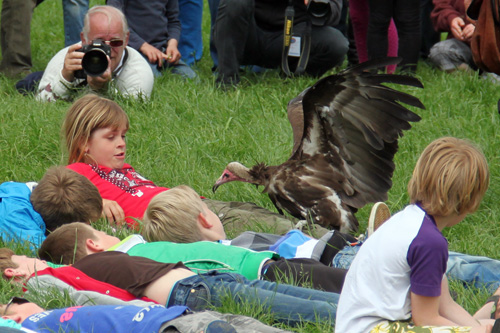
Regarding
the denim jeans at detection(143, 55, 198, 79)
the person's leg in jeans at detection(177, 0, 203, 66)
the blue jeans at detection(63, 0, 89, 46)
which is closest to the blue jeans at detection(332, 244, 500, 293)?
the denim jeans at detection(143, 55, 198, 79)

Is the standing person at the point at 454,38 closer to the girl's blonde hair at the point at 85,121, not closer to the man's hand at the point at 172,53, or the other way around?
the man's hand at the point at 172,53

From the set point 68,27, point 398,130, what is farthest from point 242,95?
point 398,130

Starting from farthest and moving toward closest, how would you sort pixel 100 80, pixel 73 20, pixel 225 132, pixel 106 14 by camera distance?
pixel 73 20, pixel 106 14, pixel 100 80, pixel 225 132

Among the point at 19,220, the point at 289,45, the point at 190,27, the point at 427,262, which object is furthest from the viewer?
the point at 190,27

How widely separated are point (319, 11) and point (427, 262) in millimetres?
5180

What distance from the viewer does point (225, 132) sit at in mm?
5996

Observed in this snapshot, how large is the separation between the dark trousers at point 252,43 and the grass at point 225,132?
0.32 meters

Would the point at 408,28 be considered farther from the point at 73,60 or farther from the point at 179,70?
the point at 73,60

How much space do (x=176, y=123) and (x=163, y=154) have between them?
0.58m

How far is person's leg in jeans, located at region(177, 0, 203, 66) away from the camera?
8750 mm

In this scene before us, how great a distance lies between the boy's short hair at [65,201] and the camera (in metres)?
4.01

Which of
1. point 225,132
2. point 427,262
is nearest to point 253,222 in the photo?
point 225,132

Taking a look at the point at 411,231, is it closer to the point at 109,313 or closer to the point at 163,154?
the point at 109,313

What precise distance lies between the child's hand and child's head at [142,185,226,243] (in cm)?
62
